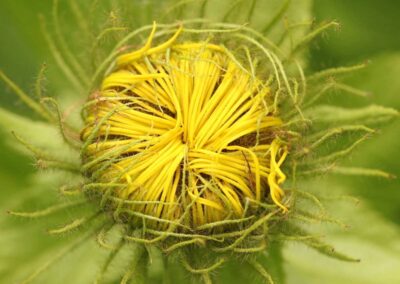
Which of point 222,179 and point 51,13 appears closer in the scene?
point 222,179

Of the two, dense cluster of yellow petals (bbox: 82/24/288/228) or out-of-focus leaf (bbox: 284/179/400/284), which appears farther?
out-of-focus leaf (bbox: 284/179/400/284)

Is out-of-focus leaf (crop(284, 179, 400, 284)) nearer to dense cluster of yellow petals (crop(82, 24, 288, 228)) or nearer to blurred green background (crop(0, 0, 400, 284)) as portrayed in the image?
blurred green background (crop(0, 0, 400, 284))

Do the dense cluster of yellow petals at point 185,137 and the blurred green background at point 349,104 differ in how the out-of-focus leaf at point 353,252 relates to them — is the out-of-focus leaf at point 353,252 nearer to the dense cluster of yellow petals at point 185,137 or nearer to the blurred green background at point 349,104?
the blurred green background at point 349,104

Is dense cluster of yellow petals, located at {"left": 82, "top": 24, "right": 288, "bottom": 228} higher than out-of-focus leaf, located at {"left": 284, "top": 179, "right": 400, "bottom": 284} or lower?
higher

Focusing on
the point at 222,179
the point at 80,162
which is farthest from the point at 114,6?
the point at 222,179

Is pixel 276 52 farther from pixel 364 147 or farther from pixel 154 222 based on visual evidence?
pixel 154 222

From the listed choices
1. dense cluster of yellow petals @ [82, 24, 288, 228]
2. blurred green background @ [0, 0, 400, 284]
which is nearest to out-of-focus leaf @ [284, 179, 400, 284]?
blurred green background @ [0, 0, 400, 284]
